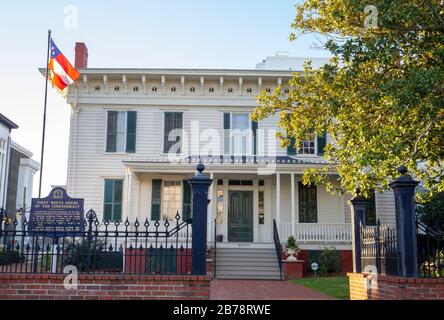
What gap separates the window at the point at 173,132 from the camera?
22.1 metres

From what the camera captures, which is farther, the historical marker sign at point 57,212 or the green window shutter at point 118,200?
the green window shutter at point 118,200

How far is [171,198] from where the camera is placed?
22.0 metres

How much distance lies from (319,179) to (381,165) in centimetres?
263

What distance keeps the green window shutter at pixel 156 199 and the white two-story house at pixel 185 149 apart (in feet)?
0.14

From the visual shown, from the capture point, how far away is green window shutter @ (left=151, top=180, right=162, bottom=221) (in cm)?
2175

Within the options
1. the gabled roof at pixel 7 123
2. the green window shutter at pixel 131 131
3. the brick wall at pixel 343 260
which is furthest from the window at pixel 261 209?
the gabled roof at pixel 7 123

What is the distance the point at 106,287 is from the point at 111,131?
49.4 feet

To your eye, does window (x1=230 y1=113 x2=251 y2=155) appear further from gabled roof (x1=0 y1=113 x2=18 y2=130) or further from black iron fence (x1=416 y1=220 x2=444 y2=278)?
gabled roof (x1=0 y1=113 x2=18 y2=130)

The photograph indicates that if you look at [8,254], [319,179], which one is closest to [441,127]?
[319,179]

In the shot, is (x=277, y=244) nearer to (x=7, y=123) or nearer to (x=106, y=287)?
(x=106, y=287)

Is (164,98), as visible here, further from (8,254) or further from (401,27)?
(8,254)

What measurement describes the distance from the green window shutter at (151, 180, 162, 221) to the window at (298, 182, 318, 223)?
6.18m

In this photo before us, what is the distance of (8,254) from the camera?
8.40 metres

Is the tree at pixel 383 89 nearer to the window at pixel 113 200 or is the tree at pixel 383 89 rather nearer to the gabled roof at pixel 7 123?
the window at pixel 113 200
